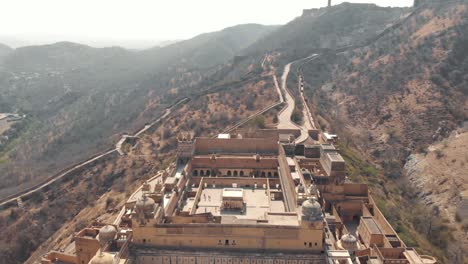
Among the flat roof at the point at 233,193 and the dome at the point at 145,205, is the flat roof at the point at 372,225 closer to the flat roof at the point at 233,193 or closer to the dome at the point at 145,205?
the flat roof at the point at 233,193

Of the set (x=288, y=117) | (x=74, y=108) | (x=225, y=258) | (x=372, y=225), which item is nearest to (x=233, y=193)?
(x=225, y=258)

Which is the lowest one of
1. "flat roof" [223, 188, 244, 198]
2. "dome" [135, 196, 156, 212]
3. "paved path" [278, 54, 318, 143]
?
"paved path" [278, 54, 318, 143]

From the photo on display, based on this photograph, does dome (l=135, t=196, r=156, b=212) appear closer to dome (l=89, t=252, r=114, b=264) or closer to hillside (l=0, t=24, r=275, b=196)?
dome (l=89, t=252, r=114, b=264)

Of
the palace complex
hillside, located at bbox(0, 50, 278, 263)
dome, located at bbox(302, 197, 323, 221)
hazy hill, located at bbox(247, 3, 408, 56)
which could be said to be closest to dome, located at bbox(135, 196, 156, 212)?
the palace complex

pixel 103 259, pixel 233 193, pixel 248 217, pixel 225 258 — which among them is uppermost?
pixel 103 259

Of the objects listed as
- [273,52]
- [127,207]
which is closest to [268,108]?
[127,207]

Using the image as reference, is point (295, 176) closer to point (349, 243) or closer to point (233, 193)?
point (233, 193)

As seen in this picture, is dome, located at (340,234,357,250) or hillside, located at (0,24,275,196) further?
hillside, located at (0,24,275,196)

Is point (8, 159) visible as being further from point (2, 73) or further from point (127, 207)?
point (2, 73)

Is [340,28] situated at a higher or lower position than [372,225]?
higher

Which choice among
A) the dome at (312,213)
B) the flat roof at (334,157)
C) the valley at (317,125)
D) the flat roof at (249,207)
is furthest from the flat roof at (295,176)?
the valley at (317,125)

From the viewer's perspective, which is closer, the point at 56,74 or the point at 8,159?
the point at 8,159
